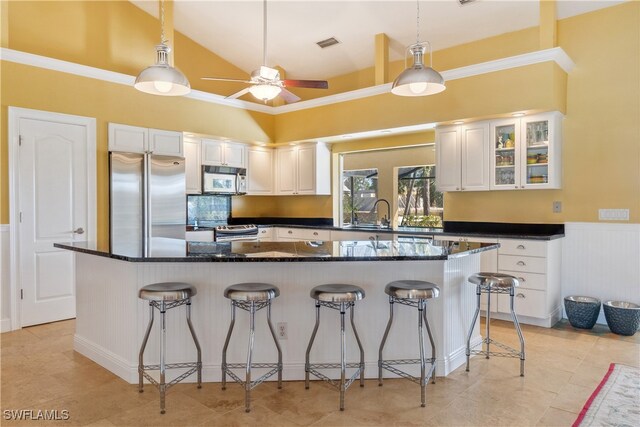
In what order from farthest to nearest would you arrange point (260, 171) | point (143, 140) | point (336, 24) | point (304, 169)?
point (260, 171) < point (304, 169) < point (336, 24) < point (143, 140)

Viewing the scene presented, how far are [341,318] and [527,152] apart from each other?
3.20 meters

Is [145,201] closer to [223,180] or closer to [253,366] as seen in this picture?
[223,180]

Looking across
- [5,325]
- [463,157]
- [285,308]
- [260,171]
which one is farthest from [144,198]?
[463,157]

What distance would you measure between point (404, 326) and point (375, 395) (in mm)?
538

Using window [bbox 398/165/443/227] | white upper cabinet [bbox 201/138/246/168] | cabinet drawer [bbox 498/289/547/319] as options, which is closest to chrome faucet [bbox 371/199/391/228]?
window [bbox 398/165/443/227]

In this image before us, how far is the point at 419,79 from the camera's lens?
2863 mm

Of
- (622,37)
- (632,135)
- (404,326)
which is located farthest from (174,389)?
(622,37)

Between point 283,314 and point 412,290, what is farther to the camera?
point 283,314

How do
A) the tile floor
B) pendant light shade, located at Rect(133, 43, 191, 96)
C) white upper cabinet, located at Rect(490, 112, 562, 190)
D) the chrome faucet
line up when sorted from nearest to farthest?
the tile floor, pendant light shade, located at Rect(133, 43, 191, 96), white upper cabinet, located at Rect(490, 112, 562, 190), the chrome faucet

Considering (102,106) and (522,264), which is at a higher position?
(102,106)

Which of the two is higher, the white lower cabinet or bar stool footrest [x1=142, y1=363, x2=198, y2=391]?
the white lower cabinet

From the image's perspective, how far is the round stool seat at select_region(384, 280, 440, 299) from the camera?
8.58 feet

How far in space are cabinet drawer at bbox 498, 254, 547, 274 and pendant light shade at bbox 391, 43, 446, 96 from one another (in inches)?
88.5

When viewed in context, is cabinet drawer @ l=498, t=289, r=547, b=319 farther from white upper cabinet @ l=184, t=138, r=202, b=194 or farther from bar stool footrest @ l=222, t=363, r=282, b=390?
white upper cabinet @ l=184, t=138, r=202, b=194
